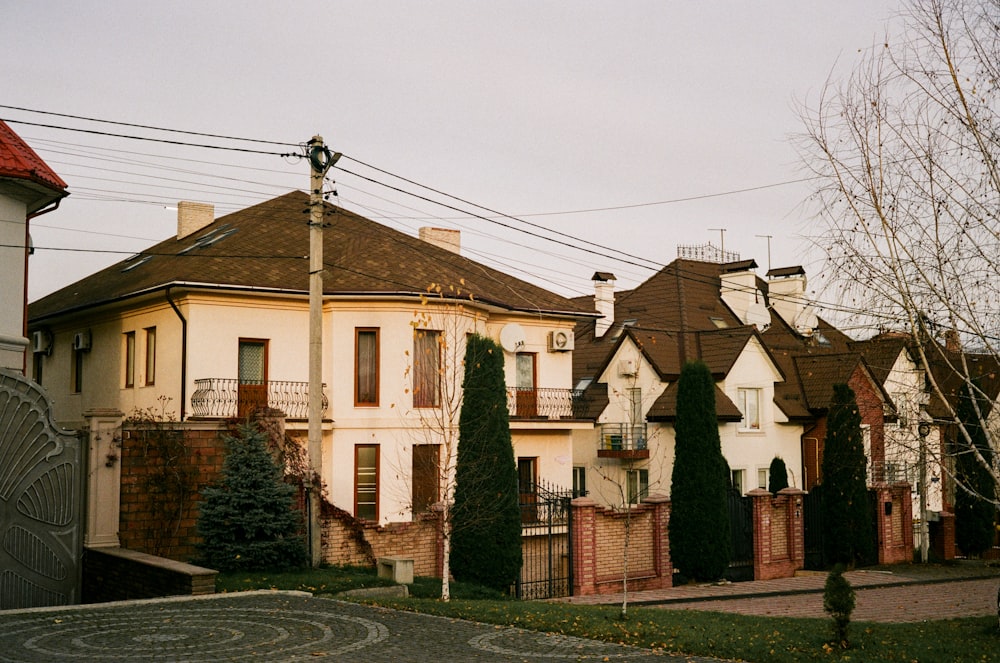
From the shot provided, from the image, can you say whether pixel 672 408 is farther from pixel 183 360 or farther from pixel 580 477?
pixel 183 360

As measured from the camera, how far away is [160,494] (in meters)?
16.9

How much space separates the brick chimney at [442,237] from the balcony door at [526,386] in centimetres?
399

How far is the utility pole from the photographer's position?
16.8 m

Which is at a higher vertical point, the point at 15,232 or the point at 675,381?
the point at 15,232

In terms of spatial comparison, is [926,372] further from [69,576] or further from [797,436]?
[797,436]

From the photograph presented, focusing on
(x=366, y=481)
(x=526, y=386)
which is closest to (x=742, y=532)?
(x=526, y=386)

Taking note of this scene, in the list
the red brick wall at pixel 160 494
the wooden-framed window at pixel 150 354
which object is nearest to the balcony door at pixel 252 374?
the wooden-framed window at pixel 150 354

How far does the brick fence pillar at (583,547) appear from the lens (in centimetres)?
2022

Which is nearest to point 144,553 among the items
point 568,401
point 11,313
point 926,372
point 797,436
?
point 11,313

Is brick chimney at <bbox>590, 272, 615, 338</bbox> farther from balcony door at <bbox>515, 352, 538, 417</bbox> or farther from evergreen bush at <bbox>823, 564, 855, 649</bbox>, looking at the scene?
evergreen bush at <bbox>823, 564, 855, 649</bbox>

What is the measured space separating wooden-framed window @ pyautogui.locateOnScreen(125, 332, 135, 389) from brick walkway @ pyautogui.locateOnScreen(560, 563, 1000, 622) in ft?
42.5

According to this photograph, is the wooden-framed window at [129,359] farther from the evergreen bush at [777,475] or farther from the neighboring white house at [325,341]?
the evergreen bush at [777,475]

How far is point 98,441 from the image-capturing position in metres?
16.3

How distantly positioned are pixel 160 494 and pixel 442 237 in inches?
566
